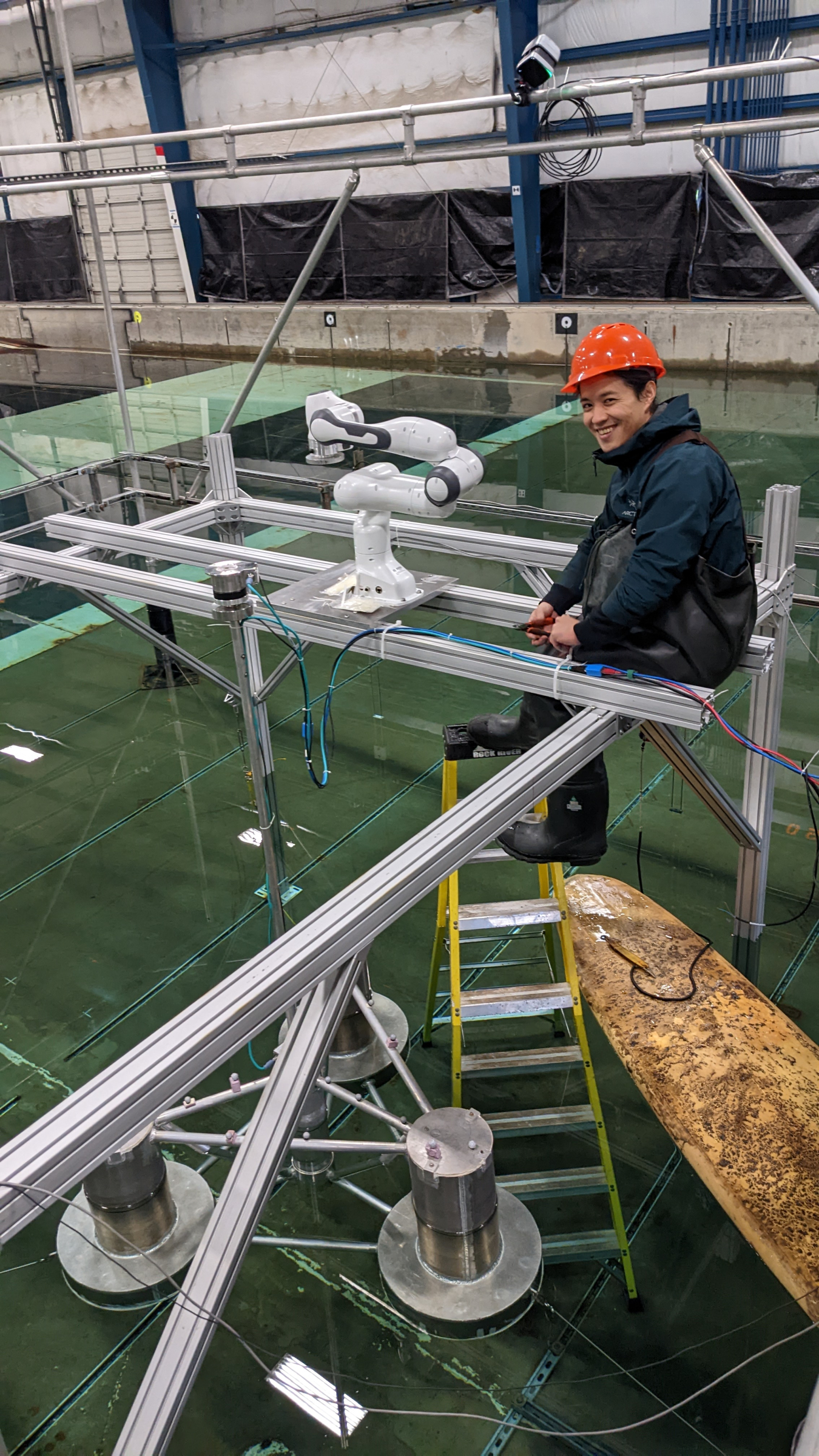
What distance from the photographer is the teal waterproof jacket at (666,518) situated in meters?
2.68

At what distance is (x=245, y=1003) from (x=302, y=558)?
95.8 inches

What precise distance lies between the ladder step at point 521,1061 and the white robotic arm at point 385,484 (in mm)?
1457

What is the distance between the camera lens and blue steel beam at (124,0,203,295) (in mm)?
17141

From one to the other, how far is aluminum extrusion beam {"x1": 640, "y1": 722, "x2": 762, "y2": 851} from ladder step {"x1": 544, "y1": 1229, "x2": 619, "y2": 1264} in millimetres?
1414

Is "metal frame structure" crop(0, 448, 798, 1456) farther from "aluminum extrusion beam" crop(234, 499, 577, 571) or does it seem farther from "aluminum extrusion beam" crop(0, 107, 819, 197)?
"aluminum extrusion beam" crop(0, 107, 819, 197)

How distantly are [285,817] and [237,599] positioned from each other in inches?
80.8

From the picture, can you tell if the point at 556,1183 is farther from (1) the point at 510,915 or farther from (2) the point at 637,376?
(2) the point at 637,376

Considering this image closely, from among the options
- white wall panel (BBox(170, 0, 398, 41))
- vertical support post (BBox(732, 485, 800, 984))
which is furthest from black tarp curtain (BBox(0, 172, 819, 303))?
vertical support post (BBox(732, 485, 800, 984))

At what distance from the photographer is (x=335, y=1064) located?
137 inches

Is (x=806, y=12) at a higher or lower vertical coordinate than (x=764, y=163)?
higher

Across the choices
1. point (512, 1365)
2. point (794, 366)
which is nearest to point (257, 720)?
point (512, 1365)

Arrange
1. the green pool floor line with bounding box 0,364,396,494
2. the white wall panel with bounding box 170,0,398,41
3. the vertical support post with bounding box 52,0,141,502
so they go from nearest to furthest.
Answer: the vertical support post with bounding box 52,0,141,502 → the green pool floor line with bounding box 0,364,396,494 → the white wall panel with bounding box 170,0,398,41

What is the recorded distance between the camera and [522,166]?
14305 mm

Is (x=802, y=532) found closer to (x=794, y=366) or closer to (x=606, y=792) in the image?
(x=606, y=792)
